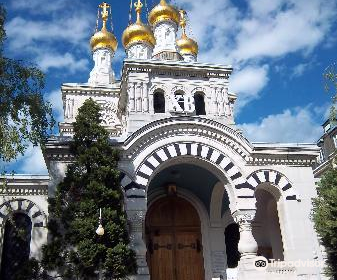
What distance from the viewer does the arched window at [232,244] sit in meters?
19.9

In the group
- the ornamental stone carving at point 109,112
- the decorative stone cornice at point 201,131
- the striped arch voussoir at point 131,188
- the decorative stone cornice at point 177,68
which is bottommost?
the striped arch voussoir at point 131,188

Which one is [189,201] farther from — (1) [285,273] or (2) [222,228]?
(1) [285,273]

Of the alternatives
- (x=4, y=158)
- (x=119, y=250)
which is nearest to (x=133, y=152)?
(x=119, y=250)

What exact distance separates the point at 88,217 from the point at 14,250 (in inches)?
278

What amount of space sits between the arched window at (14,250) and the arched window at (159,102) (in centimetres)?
743

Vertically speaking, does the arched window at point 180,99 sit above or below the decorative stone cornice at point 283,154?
above

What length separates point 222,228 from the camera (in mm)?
20062

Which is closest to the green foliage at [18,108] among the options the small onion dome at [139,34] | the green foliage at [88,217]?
the green foliage at [88,217]

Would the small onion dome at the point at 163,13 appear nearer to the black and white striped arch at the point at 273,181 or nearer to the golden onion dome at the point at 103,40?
the golden onion dome at the point at 103,40

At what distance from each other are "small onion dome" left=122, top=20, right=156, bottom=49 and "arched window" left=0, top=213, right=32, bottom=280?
1248 centimetres

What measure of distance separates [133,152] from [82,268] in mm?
4951

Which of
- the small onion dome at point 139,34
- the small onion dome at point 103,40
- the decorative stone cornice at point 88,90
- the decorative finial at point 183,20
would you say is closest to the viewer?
the small onion dome at point 139,34

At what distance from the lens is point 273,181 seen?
18.0 meters

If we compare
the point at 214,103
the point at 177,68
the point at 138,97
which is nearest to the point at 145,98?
the point at 138,97
